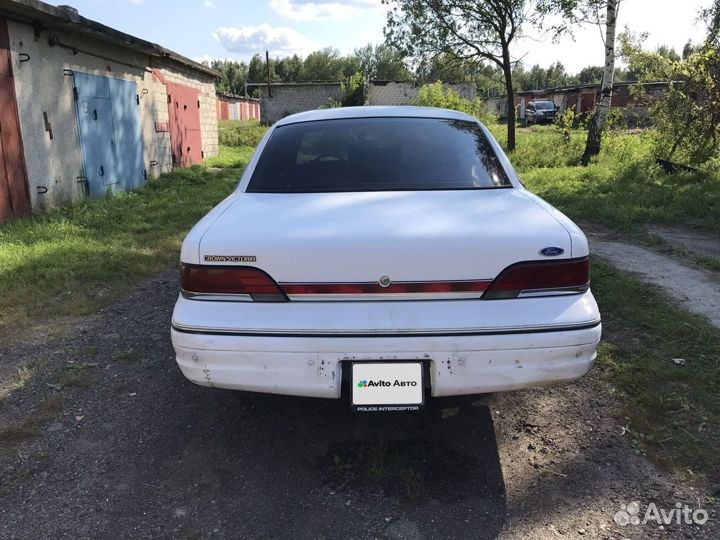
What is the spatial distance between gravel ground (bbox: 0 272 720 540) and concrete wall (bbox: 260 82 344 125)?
41.1m

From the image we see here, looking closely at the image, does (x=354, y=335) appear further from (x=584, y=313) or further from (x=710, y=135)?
(x=710, y=135)

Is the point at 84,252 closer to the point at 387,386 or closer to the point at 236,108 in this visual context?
the point at 387,386

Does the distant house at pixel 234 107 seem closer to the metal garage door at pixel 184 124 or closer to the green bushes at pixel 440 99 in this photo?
the green bushes at pixel 440 99

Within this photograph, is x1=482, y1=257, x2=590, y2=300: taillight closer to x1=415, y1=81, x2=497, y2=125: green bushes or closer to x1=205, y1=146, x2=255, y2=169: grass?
x1=205, y1=146, x2=255, y2=169: grass

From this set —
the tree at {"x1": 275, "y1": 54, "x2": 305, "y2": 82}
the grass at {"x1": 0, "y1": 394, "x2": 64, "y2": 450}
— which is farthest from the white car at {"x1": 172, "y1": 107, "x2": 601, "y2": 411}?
the tree at {"x1": 275, "y1": 54, "x2": 305, "y2": 82}

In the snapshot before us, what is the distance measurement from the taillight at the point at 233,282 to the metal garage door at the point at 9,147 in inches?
238

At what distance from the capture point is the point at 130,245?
255 inches

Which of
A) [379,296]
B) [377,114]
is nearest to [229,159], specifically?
[377,114]

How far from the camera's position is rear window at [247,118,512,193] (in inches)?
115

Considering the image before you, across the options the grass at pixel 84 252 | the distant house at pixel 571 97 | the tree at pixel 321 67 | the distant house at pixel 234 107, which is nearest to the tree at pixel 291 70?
the tree at pixel 321 67

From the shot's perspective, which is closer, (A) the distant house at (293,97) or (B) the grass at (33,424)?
(B) the grass at (33,424)

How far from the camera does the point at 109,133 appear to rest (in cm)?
985

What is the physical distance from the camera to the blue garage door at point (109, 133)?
355 inches

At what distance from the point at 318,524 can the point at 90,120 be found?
29.5 ft
